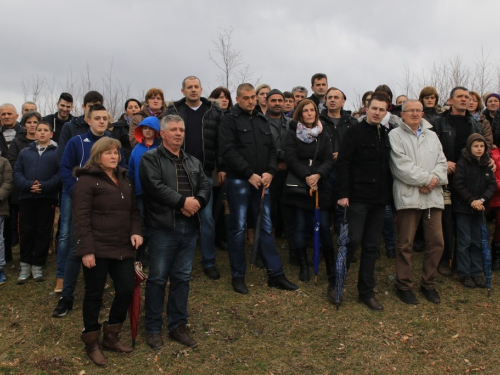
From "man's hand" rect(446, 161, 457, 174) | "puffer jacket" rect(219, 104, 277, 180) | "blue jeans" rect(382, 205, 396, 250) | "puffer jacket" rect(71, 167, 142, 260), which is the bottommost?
"blue jeans" rect(382, 205, 396, 250)

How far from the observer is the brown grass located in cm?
413

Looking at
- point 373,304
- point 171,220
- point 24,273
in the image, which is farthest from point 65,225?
point 373,304

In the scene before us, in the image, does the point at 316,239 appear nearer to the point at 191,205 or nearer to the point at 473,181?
the point at 191,205

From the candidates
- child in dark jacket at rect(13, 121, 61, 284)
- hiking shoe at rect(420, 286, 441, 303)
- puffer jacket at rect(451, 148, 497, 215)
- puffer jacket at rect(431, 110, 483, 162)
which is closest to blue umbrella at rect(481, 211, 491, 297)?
puffer jacket at rect(451, 148, 497, 215)

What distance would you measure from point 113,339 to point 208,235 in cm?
201

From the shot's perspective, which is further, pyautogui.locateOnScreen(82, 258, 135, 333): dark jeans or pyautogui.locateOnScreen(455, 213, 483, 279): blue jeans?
pyautogui.locateOnScreen(455, 213, 483, 279): blue jeans

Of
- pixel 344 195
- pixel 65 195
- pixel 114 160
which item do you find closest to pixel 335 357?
pixel 344 195

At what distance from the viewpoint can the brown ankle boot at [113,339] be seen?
4.28 meters

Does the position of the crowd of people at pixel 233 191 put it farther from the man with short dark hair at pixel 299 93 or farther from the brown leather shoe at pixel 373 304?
the man with short dark hair at pixel 299 93

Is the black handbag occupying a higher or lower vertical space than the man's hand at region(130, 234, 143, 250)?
higher

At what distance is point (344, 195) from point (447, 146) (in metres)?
2.14

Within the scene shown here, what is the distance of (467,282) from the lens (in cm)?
595

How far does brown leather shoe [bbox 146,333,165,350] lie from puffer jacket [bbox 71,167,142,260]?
86 centimetres

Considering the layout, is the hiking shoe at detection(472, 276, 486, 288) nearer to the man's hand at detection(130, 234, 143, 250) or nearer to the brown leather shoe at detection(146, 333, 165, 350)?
the brown leather shoe at detection(146, 333, 165, 350)
